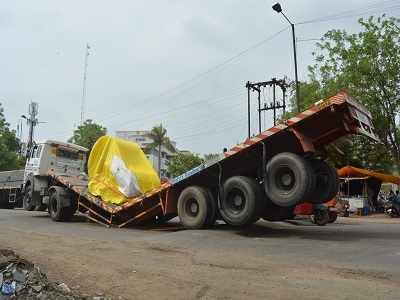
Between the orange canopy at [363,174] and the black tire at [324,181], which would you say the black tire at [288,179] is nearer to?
the black tire at [324,181]

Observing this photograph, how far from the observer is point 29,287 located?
20.9 feet

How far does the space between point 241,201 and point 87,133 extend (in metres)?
49.3

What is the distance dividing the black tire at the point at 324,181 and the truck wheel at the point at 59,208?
8644mm

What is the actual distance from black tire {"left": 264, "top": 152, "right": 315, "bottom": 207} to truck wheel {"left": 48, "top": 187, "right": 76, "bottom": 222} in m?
8.10

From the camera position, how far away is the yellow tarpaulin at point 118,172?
1545 cm

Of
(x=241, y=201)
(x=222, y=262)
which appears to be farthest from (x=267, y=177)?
(x=222, y=262)

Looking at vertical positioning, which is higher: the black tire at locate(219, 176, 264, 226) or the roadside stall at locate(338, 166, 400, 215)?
the roadside stall at locate(338, 166, 400, 215)

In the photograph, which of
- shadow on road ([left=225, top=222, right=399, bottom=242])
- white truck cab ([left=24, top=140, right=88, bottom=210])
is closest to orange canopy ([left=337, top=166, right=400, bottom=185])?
shadow on road ([left=225, top=222, right=399, bottom=242])

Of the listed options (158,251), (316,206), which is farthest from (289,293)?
(316,206)

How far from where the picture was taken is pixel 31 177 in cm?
1897

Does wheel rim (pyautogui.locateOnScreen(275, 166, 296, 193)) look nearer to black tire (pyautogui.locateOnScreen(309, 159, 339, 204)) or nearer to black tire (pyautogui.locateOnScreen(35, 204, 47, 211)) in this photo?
black tire (pyautogui.locateOnScreen(309, 159, 339, 204))

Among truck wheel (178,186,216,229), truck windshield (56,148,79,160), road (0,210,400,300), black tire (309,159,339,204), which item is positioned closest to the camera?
road (0,210,400,300)

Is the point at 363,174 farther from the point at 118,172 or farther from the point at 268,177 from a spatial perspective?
the point at 268,177

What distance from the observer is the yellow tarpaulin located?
15.4m
